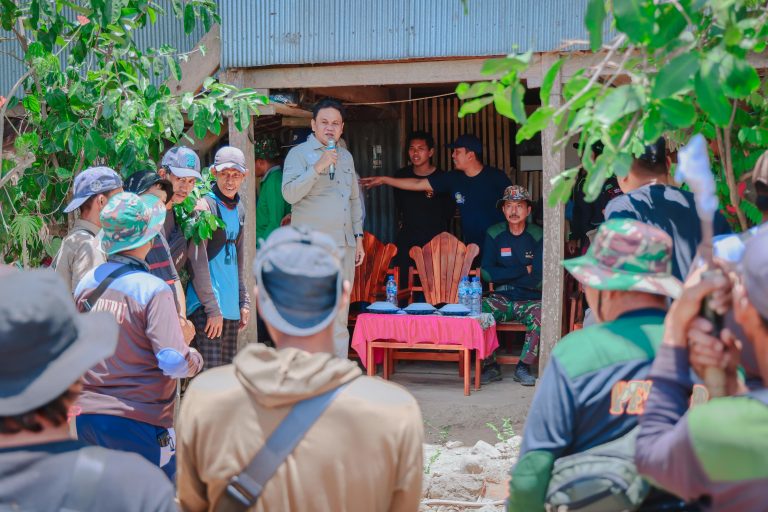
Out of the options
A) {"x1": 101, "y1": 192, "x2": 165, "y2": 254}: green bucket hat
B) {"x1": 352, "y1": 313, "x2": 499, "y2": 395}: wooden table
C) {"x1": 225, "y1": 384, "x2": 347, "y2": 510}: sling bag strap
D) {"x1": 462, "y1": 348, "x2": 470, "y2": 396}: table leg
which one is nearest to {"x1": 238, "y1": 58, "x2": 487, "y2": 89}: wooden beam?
{"x1": 352, "y1": 313, "x2": 499, "y2": 395}: wooden table

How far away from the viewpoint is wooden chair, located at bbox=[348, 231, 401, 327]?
8.69 m

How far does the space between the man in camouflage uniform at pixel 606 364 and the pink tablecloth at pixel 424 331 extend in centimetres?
Result: 506

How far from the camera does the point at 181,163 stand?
5645mm

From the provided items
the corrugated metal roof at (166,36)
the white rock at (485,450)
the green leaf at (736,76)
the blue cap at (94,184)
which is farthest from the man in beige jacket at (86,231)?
the corrugated metal roof at (166,36)

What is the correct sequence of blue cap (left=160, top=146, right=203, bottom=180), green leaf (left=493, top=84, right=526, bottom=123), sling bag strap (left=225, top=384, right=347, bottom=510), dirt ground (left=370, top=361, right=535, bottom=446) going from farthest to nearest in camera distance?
dirt ground (left=370, top=361, right=535, bottom=446), blue cap (left=160, top=146, right=203, bottom=180), green leaf (left=493, top=84, right=526, bottom=123), sling bag strap (left=225, top=384, right=347, bottom=510)

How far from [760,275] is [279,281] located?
103cm

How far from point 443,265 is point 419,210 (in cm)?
73

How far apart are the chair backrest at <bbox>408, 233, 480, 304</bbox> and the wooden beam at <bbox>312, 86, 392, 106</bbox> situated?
59.9 inches

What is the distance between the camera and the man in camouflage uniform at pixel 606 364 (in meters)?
2.36

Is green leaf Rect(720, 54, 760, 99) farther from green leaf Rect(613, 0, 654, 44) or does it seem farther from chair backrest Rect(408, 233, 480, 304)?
chair backrest Rect(408, 233, 480, 304)

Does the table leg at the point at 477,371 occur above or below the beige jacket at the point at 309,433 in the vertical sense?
below

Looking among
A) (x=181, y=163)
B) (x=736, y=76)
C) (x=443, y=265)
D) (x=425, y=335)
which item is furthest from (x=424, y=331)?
(x=736, y=76)

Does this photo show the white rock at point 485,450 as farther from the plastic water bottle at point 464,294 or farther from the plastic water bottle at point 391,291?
the plastic water bottle at point 391,291

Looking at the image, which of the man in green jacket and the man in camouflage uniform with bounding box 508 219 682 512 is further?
the man in green jacket
